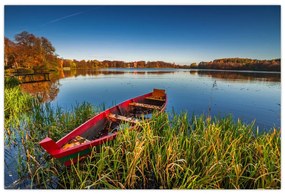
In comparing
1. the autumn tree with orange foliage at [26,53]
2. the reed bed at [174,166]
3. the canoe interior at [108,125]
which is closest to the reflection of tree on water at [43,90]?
the canoe interior at [108,125]

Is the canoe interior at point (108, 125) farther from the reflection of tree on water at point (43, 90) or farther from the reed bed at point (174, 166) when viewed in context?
the reflection of tree on water at point (43, 90)

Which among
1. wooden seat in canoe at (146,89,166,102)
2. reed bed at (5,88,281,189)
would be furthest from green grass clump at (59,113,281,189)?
wooden seat in canoe at (146,89,166,102)

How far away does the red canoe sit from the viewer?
7.99 feet

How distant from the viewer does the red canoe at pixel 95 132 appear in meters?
2.44

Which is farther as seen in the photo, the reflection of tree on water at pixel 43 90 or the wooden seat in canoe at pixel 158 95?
the reflection of tree on water at pixel 43 90

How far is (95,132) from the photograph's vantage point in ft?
12.7

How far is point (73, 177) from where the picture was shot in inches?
102

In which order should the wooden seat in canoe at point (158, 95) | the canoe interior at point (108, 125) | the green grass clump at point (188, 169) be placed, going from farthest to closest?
1. the wooden seat in canoe at point (158, 95)
2. the canoe interior at point (108, 125)
3. the green grass clump at point (188, 169)

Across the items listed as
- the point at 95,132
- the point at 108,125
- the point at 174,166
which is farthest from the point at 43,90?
the point at 174,166

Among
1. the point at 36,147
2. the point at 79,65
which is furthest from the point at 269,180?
the point at 79,65

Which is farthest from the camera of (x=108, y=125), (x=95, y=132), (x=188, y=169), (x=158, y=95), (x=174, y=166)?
(x=158, y=95)

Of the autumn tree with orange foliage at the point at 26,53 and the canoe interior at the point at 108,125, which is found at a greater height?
the autumn tree with orange foliage at the point at 26,53

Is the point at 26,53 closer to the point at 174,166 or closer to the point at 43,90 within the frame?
the point at 43,90
